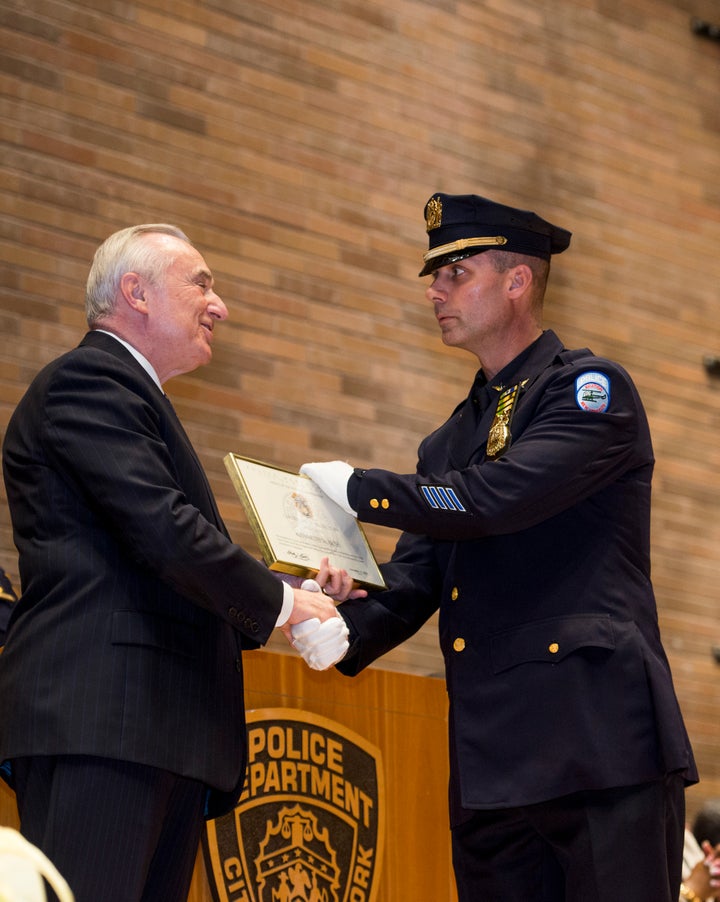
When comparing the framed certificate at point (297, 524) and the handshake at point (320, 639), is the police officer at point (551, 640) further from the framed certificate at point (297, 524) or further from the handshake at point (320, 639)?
the handshake at point (320, 639)

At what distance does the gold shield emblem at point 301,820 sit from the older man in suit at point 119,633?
0.50 meters

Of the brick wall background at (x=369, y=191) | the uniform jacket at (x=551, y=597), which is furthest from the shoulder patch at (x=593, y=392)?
the brick wall background at (x=369, y=191)

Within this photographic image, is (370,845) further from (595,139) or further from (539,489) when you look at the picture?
(595,139)

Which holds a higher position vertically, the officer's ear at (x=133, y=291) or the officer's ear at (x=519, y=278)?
the officer's ear at (x=519, y=278)

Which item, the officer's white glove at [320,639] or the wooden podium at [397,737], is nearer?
the officer's white glove at [320,639]

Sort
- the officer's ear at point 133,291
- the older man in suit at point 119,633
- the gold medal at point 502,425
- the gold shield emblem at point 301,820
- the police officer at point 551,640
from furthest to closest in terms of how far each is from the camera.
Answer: the gold shield emblem at point 301,820 < the gold medal at point 502,425 < the officer's ear at point 133,291 < the police officer at point 551,640 < the older man in suit at point 119,633

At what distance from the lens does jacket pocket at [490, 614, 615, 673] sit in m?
2.52

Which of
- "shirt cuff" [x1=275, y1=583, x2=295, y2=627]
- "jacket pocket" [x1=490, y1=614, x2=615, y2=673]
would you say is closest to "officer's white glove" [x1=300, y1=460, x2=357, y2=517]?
"shirt cuff" [x1=275, y1=583, x2=295, y2=627]

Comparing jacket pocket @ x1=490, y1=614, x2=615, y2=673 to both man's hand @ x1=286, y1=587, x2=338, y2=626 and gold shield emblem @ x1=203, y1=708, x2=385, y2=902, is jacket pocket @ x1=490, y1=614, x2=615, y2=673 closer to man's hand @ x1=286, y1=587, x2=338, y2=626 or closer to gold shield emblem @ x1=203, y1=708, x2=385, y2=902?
man's hand @ x1=286, y1=587, x2=338, y2=626

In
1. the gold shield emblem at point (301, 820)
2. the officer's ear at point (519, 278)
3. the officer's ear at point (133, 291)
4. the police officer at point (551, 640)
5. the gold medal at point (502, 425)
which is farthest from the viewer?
the officer's ear at point (519, 278)

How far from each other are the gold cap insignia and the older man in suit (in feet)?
3.14

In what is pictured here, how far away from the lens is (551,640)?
2547 millimetres

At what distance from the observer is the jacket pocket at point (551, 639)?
252 cm

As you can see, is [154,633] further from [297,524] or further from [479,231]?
[479,231]
